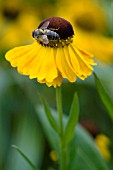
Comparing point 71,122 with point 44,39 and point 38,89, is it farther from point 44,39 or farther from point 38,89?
point 38,89

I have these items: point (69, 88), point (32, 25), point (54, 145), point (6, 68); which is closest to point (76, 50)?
point (54, 145)

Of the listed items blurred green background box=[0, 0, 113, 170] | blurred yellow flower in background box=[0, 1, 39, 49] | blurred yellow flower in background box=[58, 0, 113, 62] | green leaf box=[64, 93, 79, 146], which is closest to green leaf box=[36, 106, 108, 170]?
blurred green background box=[0, 0, 113, 170]

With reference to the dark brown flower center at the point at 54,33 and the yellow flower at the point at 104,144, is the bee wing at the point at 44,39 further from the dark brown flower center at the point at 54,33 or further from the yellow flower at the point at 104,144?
the yellow flower at the point at 104,144

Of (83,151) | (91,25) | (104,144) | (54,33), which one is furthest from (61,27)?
(91,25)

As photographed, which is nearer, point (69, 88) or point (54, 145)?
point (54, 145)

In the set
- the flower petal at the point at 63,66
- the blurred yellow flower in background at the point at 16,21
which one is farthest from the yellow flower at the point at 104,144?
the blurred yellow flower in background at the point at 16,21

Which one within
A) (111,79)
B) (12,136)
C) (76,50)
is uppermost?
(76,50)

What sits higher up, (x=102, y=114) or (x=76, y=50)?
(x=76, y=50)

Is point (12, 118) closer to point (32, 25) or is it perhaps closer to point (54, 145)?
point (54, 145)
